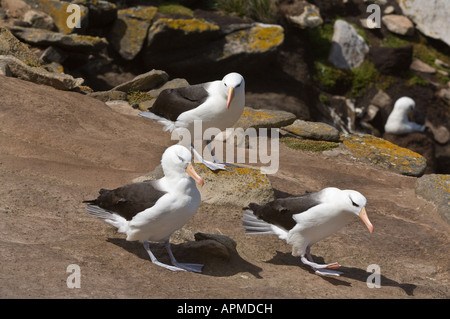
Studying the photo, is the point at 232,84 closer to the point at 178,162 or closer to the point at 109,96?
the point at 178,162

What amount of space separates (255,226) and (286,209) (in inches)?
17.6

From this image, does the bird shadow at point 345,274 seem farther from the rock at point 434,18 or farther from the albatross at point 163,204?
the rock at point 434,18

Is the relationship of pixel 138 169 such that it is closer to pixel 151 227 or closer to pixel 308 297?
pixel 151 227

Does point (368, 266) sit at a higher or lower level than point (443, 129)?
higher

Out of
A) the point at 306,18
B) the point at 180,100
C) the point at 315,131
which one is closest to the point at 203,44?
the point at 306,18

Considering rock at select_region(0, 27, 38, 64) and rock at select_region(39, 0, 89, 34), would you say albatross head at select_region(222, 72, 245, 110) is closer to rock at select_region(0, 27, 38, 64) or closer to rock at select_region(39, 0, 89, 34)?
rock at select_region(0, 27, 38, 64)

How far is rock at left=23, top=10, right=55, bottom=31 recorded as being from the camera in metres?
15.0

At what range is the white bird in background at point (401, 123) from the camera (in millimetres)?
16391

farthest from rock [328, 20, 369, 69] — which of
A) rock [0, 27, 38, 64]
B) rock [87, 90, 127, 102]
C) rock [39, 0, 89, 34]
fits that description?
rock [0, 27, 38, 64]

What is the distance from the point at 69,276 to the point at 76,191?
8.48 ft

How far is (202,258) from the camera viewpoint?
6980 mm

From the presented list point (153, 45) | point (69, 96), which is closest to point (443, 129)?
point (153, 45)

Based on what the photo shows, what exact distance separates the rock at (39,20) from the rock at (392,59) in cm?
920

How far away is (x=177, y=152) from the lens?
634 cm
